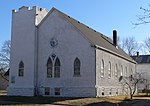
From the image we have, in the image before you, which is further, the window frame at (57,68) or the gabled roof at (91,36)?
the window frame at (57,68)

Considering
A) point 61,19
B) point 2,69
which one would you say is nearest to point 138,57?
point 2,69

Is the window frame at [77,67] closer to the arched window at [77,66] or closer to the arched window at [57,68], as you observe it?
the arched window at [77,66]

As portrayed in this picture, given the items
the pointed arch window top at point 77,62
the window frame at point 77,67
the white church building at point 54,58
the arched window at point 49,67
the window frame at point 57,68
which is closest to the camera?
the white church building at point 54,58

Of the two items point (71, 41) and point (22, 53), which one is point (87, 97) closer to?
point (71, 41)

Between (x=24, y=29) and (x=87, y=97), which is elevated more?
(x=24, y=29)

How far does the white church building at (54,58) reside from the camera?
119 ft

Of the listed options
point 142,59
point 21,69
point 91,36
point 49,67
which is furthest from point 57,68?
point 142,59

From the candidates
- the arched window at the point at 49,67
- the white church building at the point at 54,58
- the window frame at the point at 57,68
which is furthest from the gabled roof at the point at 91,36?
the arched window at the point at 49,67

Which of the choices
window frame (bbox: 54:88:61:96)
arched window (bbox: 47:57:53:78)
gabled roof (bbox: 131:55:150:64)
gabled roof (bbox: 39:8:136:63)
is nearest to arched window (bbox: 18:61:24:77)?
arched window (bbox: 47:57:53:78)

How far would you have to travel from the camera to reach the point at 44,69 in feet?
127

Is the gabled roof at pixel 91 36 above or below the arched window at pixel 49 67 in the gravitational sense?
above

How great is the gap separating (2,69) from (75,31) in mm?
54529

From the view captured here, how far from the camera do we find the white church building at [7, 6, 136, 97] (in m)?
36.2

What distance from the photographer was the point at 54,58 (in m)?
38.2
